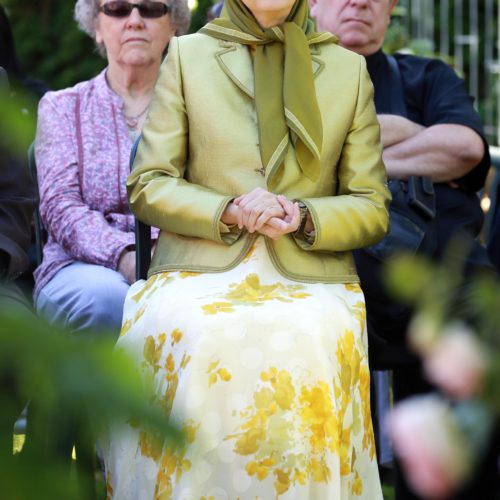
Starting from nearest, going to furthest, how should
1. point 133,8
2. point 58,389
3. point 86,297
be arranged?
point 58,389 < point 86,297 < point 133,8

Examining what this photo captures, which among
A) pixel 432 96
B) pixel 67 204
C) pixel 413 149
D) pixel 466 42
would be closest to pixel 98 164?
pixel 67 204

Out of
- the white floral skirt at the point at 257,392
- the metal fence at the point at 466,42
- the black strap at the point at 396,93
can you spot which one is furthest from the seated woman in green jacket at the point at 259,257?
the metal fence at the point at 466,42

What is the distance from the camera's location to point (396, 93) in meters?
4.30

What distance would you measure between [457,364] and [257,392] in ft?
7.09

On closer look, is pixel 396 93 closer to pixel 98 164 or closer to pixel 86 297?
pixel 98 164

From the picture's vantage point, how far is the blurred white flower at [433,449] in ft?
2.31

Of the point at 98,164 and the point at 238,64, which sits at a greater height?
the point at 238,64

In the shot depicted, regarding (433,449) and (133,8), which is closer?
(433,449)

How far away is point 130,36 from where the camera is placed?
4289mm

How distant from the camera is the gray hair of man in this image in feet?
14.4

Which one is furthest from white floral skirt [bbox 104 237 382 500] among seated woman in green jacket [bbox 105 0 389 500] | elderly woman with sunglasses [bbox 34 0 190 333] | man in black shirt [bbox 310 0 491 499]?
man in black shirt [bbox 310 0 491 499]

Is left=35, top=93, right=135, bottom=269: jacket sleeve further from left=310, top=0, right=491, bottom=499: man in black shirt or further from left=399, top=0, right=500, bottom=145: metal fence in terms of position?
left=399, top=0, right=500, bottom=145: metal fence

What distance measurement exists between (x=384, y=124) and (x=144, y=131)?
3.49ft

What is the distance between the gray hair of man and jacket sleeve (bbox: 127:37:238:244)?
0.95m
